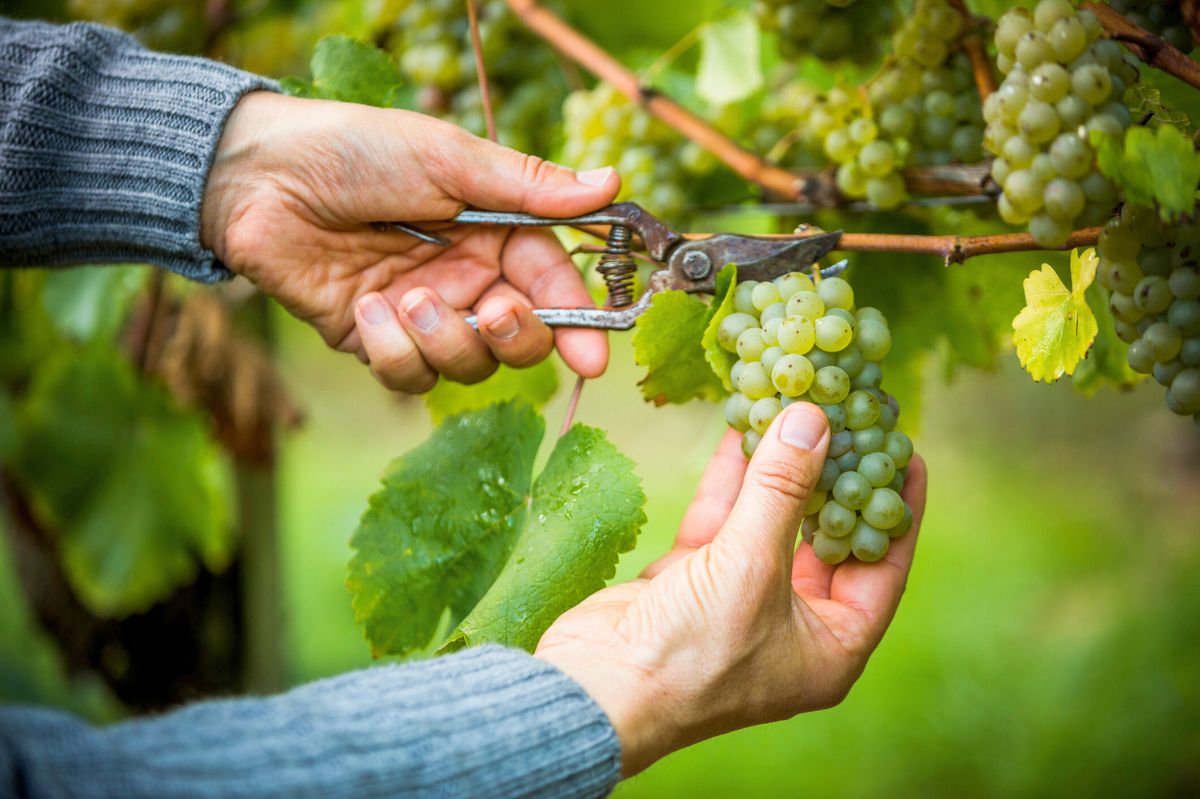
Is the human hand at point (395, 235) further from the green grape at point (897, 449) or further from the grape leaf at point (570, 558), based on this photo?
the green grape at point (897, 449)

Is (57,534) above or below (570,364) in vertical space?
below

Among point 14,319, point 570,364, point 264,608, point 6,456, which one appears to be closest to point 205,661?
point 264,608

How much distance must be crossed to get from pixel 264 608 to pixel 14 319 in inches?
34.8

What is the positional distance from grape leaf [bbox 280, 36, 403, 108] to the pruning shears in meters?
0.17

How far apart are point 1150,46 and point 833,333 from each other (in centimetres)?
33

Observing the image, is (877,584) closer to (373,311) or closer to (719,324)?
(719,324)

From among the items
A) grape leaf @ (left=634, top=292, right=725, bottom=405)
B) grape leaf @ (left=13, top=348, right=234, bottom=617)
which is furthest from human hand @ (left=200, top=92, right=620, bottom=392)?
grape leaf @ (left=13, top=348, right=234, bottom=617)

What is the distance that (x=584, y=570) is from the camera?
96cm

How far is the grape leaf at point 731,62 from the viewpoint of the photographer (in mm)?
1349

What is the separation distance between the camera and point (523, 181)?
1.08 meters

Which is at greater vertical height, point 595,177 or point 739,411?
point 595,177

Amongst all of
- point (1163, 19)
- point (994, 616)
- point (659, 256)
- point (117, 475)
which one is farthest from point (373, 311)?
point (994, 616)

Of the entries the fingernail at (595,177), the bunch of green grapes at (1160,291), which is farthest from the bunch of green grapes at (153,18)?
the bunch of green grapes at (1160,291)

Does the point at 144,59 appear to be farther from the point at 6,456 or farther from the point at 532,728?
the point at 6,456
